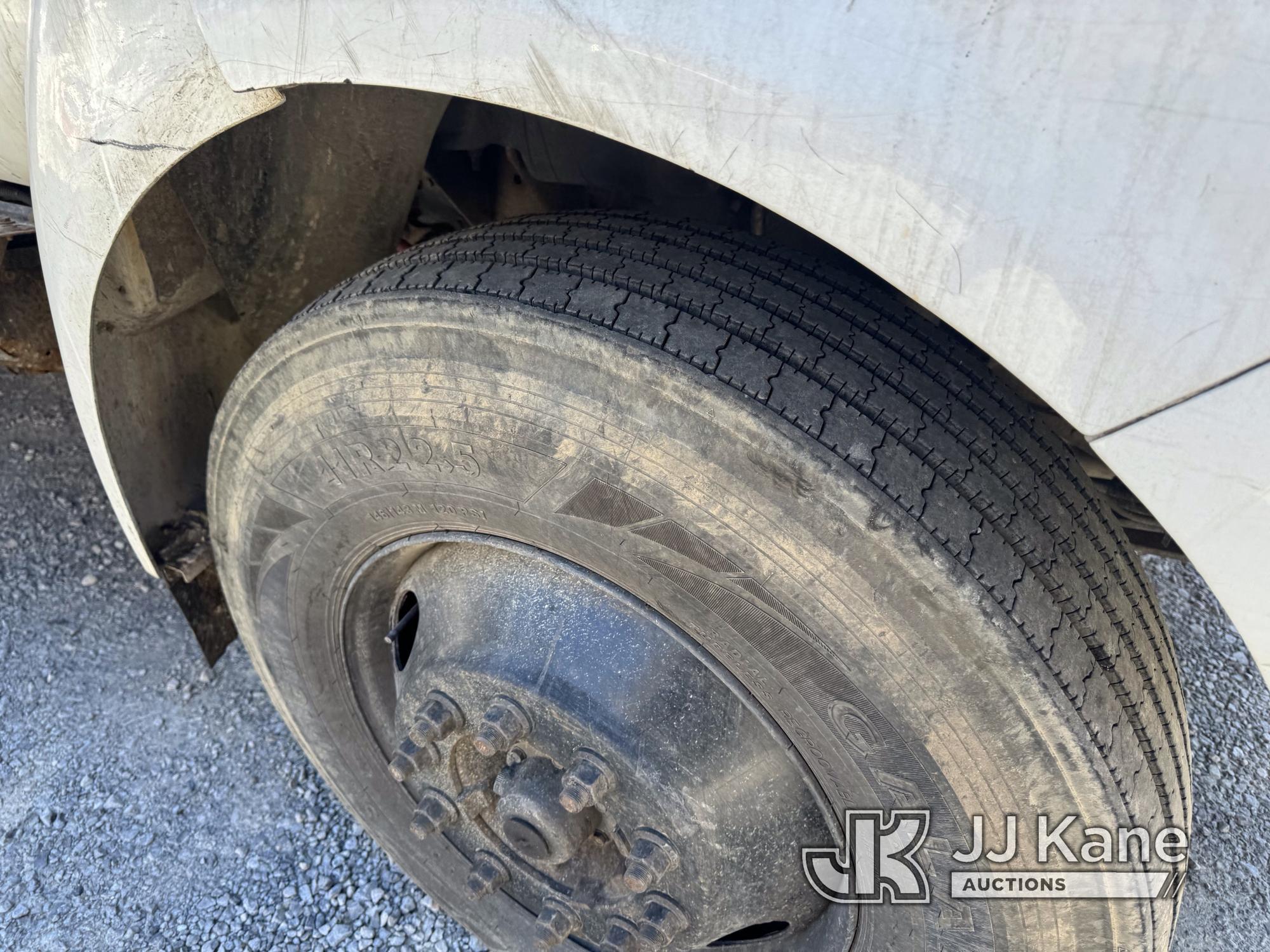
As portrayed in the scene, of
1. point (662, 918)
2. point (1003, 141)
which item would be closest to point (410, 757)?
point (662, 918)

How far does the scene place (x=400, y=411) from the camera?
1.13 m

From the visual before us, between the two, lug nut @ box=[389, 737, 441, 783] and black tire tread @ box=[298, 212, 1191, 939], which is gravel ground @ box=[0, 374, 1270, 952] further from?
black tire tread @ box=[298, 212, 1191, 939]

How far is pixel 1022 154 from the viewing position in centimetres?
64

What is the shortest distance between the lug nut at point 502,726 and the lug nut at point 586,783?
10 centimetres

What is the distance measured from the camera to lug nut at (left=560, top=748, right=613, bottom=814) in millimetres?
1159

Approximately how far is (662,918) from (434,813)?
0.40 metres

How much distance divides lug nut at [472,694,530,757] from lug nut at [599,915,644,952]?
0.31 m

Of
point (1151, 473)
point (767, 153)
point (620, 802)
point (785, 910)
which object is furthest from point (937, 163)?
point (785, 910)

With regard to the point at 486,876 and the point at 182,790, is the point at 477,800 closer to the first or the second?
the point at 486,876

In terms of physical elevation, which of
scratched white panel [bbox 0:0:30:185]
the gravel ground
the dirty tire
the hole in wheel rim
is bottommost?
the gravel ground

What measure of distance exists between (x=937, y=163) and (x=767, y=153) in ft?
0.45

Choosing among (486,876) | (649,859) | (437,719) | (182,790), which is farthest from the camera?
(182,790)

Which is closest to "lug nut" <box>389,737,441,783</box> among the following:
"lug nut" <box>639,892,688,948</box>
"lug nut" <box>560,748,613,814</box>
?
"lug nut" <box>560,748,613,814</box>

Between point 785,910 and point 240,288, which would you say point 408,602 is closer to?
point 240,288
